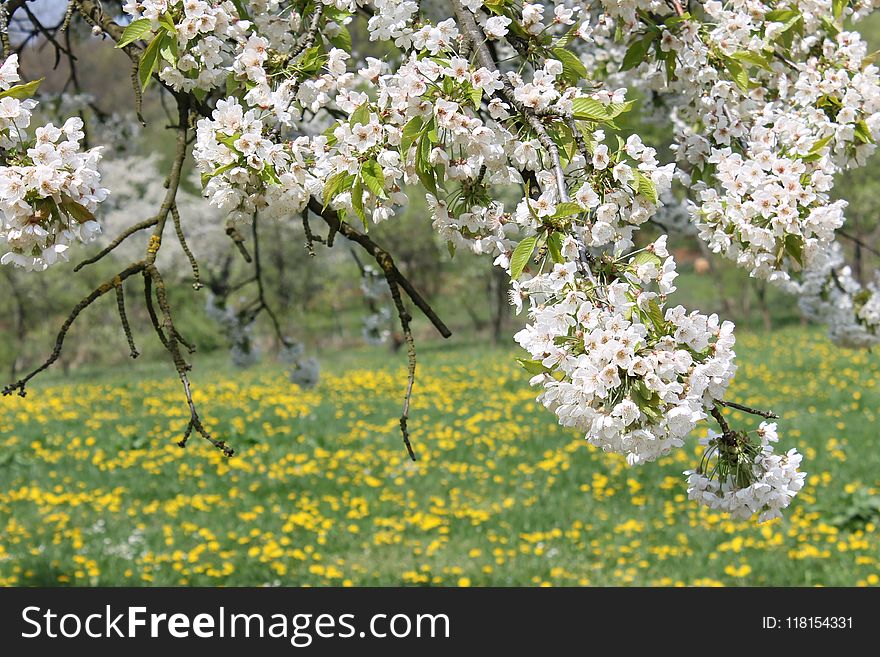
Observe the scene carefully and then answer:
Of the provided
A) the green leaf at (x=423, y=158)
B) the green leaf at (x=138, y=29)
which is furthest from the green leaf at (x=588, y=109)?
the green leaf at (x=138, y=29)

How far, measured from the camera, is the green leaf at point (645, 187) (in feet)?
6.03

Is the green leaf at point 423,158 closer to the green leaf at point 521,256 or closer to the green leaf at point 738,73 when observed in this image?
the green leaf at point 521,256

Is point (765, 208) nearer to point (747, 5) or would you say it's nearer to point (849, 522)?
point (747, 5)

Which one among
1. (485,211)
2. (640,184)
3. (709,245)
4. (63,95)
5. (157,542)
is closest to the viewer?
(640,184)

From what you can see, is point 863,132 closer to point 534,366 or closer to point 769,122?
point 769,122

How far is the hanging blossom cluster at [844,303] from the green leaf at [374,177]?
420 centimetres

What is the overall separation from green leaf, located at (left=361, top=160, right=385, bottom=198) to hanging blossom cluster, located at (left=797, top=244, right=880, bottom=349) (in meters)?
4.20

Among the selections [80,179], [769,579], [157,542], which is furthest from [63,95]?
[769,579]

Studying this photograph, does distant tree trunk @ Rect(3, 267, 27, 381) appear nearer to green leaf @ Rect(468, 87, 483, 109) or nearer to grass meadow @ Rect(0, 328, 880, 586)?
grass meadow @ Rect(0, 328, 880, 586)

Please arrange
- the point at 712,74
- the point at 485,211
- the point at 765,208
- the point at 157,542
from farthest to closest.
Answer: the point at 157,542 → the point at 712,74 → the point at 765,208 → the point at 485,211

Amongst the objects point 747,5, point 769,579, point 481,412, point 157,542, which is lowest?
point 769,579

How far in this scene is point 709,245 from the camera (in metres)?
2.54

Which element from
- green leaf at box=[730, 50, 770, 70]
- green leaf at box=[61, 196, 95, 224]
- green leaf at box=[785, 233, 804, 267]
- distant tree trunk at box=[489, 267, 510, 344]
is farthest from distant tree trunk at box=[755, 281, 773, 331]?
green leaf at box=[61, 196, 95, 224]

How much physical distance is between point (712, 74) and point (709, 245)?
628 millimetres
